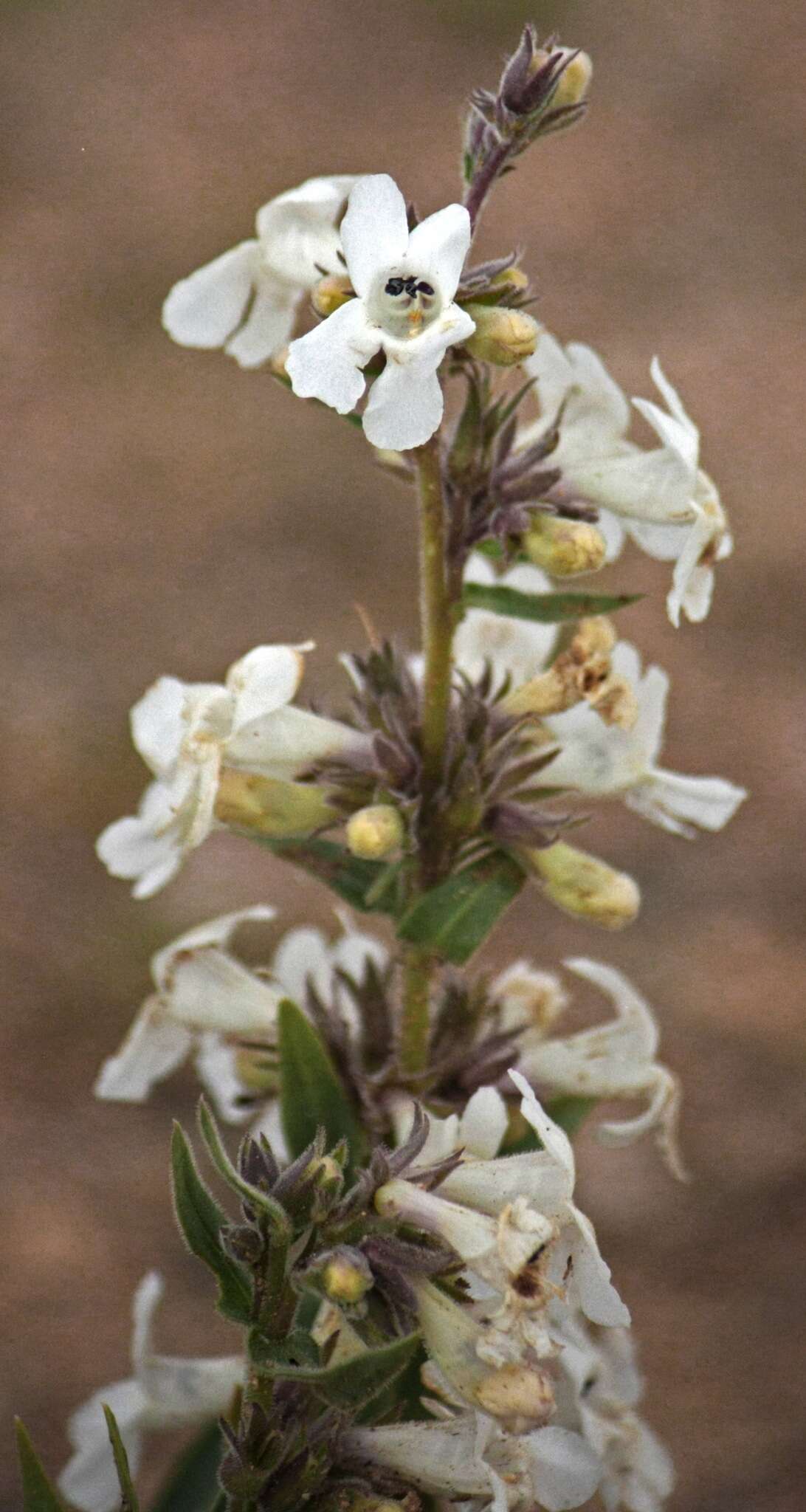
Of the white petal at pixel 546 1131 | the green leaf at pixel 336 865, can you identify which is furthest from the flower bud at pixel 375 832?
the white petal at pixel 546 1131

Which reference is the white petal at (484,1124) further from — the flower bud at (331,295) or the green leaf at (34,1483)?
the flower bud at (331,295)

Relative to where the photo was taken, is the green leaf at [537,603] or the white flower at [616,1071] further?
the white flower at [616,1071]

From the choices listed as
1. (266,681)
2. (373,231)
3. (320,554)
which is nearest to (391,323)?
(373,231)

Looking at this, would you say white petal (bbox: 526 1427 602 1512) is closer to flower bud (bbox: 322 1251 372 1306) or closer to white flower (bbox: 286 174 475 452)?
flower bud (bbox: 322 1251 372 1306)

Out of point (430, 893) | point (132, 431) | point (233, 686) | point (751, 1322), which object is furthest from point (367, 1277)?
point (132, 431)

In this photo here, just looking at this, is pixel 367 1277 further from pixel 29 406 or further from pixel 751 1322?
pixel 29 406

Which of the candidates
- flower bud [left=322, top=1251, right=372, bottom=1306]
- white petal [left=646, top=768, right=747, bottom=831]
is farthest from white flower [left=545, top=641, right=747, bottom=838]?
flower bud [left=322, top=1251, right=372, bottom=1306]

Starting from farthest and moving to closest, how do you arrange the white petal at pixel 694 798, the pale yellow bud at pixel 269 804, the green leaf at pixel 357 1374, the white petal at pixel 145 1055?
1. the white petal at pixel 145 1055
2. the white petal at pixel 694 798
3. the pale yellow bud at pixel 269 804
4. the green leaf at pixel 357 1374
